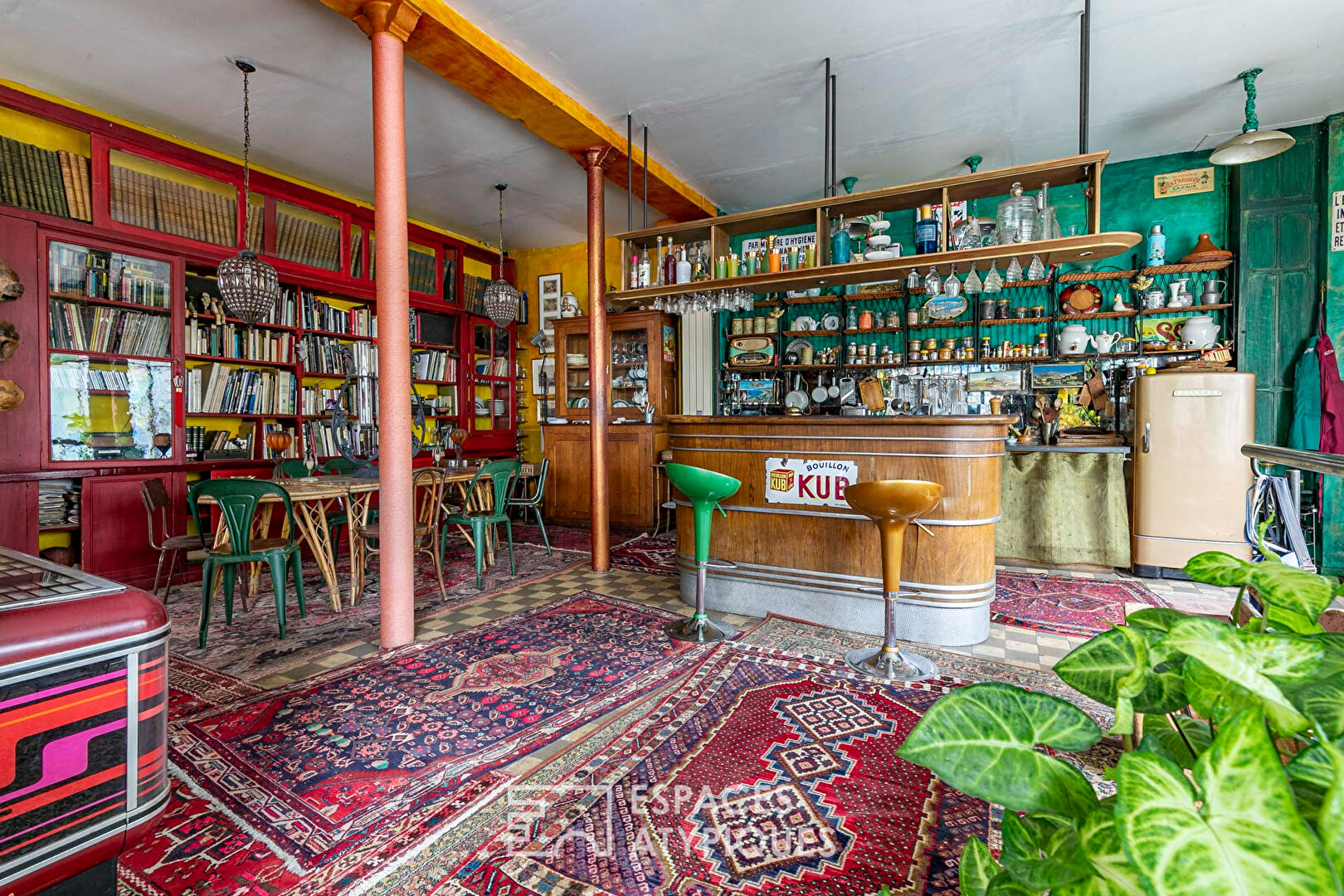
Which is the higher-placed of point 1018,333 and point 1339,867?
point 1018,333

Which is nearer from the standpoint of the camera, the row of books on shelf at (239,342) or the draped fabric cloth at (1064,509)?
the draped fabric cloth at (1064,509)

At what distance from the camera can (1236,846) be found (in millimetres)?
338

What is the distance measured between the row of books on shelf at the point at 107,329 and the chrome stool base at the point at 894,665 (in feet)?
17.2

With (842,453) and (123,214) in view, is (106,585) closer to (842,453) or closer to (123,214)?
(842,453)

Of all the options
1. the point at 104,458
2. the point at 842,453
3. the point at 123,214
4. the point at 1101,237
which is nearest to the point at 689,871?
the point at 842,453

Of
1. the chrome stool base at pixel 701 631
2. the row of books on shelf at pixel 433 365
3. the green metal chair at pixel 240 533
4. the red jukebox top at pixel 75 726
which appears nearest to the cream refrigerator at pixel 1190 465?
the chrome stool base at pixel 701 631

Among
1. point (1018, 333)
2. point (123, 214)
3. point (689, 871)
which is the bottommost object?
point (689, 871)

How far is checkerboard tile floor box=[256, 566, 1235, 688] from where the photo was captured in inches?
112

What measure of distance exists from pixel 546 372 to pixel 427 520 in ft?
10.4

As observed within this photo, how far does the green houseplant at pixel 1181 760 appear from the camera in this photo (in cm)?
33

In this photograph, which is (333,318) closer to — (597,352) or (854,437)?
(597,352)

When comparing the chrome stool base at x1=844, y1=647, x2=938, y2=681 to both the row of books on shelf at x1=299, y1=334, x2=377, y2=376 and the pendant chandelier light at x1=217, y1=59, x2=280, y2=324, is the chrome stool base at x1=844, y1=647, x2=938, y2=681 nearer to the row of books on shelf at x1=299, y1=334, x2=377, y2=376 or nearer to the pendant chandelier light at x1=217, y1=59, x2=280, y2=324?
the pendant chandelier light at x1=217, y1=59, x2=280, y2=324

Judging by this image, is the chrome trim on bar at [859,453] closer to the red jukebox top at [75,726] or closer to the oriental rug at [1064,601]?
the oriental rug at [1064,601]

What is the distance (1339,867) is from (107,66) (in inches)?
227
